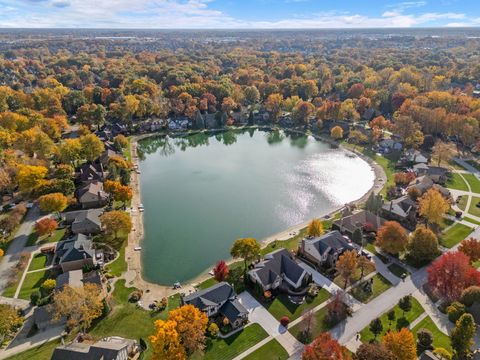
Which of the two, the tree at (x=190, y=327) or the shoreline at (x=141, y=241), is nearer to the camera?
the tree at (x=190, y=327)

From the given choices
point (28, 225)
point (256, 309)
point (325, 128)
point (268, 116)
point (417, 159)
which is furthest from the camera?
point (268, 116)

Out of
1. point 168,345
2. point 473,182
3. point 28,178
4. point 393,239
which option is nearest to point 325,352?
point 168,345

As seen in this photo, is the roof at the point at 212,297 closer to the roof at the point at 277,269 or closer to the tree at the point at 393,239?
the roof at the point at 277,269

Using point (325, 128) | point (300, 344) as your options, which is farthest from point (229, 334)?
point (325, 128)

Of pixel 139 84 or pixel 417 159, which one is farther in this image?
pixel 139 84

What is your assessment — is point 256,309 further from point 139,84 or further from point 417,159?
point 139,84

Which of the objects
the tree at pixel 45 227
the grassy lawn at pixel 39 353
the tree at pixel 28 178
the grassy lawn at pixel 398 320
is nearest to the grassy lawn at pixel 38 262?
the tree at pixel 45 227
